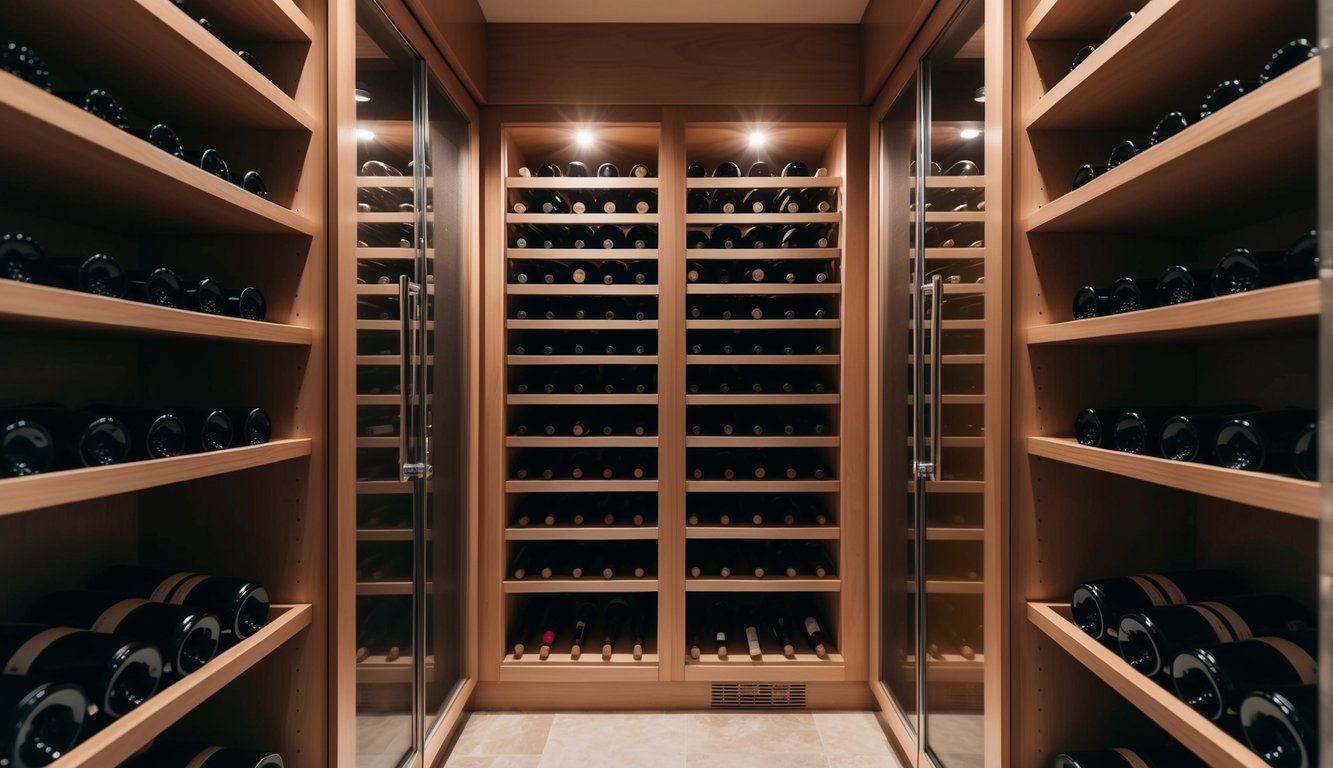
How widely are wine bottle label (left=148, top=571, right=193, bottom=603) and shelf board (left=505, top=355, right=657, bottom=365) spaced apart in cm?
149

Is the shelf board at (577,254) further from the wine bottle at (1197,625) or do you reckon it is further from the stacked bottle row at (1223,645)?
the wine bottle at (1197,625)

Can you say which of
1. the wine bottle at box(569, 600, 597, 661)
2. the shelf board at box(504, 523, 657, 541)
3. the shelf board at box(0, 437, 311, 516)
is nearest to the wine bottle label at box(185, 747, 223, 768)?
the shelf board at box(0, 437, 311, 516)

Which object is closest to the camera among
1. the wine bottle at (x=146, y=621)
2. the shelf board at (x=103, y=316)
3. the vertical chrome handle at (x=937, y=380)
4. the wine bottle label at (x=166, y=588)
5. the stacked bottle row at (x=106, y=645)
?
the shelf board at (x=103, y=316)

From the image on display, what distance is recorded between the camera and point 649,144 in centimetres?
282

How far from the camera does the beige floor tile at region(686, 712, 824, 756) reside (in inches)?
91.6

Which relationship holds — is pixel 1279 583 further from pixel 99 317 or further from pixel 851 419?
pixel 99 317

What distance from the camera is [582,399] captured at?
259cm

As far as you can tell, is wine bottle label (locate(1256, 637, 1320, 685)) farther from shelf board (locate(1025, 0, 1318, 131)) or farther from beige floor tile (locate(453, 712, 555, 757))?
beige floor tile (locate(453, 712, 555, 757))

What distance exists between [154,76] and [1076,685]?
2190 mm

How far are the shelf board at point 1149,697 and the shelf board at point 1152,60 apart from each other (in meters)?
0.83

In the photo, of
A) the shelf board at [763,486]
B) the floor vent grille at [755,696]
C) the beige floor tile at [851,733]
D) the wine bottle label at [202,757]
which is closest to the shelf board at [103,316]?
the wine bottle label at [202,757]

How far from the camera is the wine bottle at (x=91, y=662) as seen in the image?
0.89 m

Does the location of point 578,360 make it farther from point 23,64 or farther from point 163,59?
point 23,64

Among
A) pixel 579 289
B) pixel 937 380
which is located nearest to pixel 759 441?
pixel 937 380
